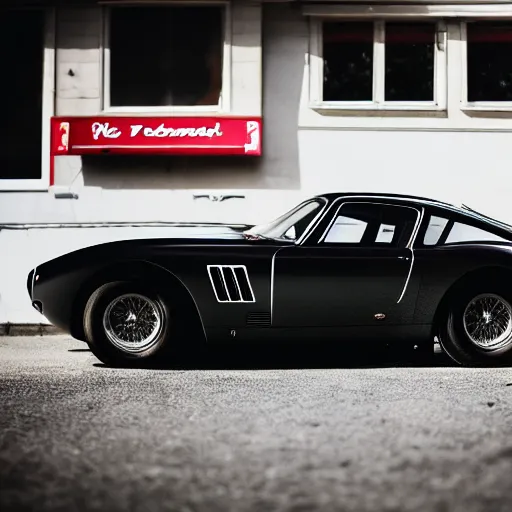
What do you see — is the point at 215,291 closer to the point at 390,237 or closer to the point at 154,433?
the point at 390,237

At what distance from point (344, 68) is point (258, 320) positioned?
646 centimetres

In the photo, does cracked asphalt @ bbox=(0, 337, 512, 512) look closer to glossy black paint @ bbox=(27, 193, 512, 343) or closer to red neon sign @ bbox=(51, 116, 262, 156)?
glossy black paint @ bbox=(27, 193, 512, 343)

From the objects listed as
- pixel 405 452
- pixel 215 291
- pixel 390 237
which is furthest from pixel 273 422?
pixel 390 237

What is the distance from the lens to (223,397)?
6.59m

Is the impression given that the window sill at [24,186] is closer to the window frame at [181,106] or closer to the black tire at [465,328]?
the window frame at [181,106]

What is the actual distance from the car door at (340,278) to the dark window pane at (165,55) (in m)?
5.67

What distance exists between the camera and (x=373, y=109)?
1354cm

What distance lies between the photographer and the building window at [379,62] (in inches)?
540

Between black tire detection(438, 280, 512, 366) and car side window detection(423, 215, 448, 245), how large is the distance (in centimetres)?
47

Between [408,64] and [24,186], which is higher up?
[408,64]

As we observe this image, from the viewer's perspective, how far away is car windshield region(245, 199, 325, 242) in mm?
8422

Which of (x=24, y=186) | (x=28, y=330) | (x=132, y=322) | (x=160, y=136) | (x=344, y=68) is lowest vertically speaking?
(x=28, y=330)

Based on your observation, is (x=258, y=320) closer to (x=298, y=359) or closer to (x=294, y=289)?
(x=294, y=289)

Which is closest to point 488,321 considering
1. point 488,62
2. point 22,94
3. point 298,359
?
point 298,359
